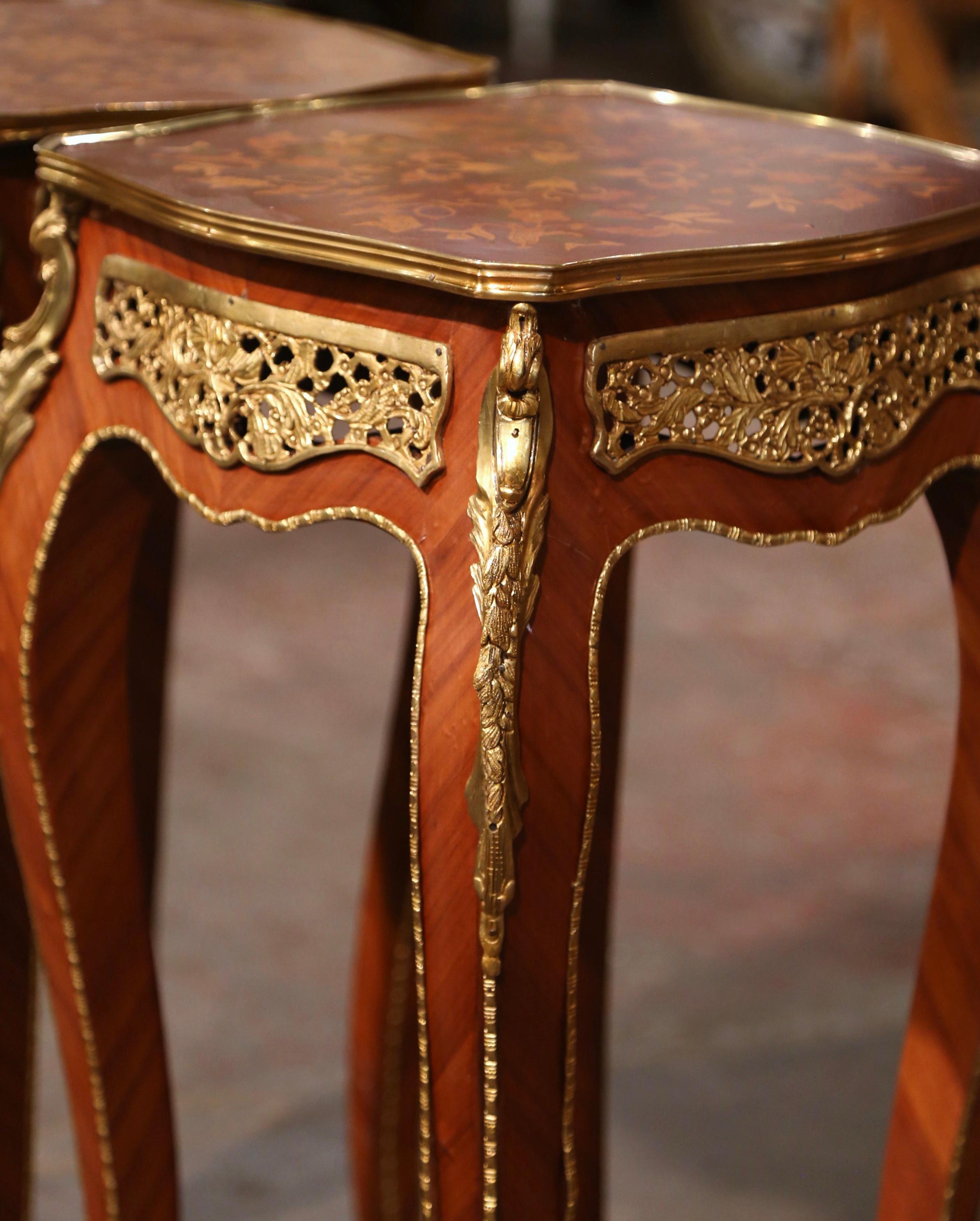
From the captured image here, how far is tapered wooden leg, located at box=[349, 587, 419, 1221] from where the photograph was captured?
1048mm

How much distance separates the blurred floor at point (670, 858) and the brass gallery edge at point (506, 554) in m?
0.70

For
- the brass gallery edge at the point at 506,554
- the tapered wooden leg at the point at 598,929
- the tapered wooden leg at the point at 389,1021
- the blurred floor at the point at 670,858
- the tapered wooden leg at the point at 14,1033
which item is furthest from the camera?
the blurred floor at the point at 670,858

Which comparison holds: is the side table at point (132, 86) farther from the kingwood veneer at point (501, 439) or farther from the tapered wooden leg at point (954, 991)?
the tapered wooden leg at point (954, 991)

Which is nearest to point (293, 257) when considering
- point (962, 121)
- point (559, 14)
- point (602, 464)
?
point (602, 464)

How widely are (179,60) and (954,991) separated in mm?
652

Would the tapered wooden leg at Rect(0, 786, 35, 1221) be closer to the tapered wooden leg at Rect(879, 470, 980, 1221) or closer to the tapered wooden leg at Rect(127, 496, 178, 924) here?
the tapered wooden leg at Rect(127, 496, 178, 924)

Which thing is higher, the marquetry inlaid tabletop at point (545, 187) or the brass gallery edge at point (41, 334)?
the marquetry inlaid tabletop at point (545, 187)

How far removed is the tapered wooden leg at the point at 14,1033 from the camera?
90 centimetres

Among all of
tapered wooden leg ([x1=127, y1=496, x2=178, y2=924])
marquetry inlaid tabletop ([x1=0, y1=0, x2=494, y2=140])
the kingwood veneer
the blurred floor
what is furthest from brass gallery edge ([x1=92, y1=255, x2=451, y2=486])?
the blurred floor

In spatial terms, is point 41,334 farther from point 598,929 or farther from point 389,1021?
point 389,1021

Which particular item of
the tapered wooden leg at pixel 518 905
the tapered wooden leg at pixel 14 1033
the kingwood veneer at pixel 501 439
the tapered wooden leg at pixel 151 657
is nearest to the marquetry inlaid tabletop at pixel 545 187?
the kingwood veneer at pixel 501 439

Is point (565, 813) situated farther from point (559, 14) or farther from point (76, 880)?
point (559, 14)

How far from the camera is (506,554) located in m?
0.56

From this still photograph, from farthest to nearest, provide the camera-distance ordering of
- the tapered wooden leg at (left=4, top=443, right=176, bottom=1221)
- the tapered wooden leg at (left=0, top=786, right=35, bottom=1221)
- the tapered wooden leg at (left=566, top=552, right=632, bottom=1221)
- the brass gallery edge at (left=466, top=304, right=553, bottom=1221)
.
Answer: the tapered wooden leg at (left=0, top=786, right=35, bottom=1221) < the tapered wooden leg at (left=4, top=443, right=176, bottom=1221) < the tapered wooden leg at (left=566, top=552, right=632, bottom=1221) < the brass gallery edge at (left=466, top=304, right=553, bottom=1221)
